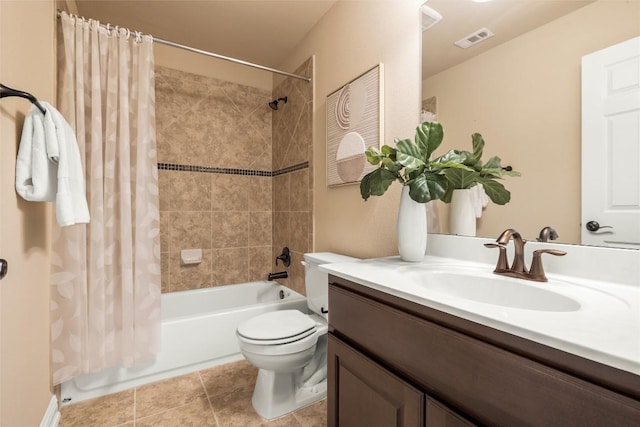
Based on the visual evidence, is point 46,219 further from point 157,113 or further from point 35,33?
point 157,113

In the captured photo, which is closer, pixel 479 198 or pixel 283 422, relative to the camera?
pixel 479 198

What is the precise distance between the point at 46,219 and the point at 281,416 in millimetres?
1522

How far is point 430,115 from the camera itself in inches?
52.8

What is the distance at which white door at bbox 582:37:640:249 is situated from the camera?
0.79 m

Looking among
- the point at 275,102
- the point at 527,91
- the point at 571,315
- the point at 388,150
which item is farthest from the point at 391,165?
the point at 275,102

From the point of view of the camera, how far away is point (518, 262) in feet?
3.01

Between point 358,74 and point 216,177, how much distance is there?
1.55 meters

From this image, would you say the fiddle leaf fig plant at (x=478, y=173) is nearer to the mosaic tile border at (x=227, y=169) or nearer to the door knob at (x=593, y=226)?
the door knob at (x=593, y=226)

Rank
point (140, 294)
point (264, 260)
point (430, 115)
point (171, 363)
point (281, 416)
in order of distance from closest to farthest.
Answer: point (430, 115) < point (281, 416) < point (140, 294) < point (171, 363) < point (264, 260)

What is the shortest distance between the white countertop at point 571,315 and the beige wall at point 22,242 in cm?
116

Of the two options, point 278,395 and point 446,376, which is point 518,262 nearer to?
point 446,376

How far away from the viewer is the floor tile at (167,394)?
152 cm

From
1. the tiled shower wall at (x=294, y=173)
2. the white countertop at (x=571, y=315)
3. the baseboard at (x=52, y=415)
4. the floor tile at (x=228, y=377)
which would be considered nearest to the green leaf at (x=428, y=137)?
the white countertop at (x=571, y=315)

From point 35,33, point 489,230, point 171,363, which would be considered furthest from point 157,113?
point 489,230
